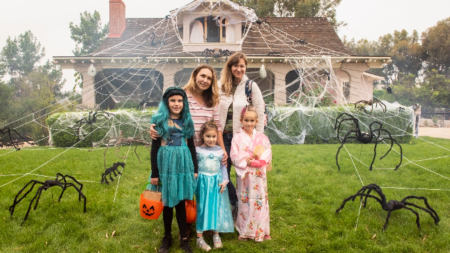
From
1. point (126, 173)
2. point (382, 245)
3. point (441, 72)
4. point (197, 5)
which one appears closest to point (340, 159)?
point (382, 245)

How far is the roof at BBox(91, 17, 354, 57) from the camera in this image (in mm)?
9805

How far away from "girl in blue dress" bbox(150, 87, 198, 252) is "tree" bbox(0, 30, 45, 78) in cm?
3131

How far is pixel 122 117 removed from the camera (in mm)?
8156

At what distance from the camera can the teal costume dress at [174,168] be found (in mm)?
2510

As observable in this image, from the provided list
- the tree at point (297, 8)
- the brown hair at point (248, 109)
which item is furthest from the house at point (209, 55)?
the tree at point (297, 8)

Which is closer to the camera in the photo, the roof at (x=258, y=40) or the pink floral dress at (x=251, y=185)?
the pink floral dress at (x=251, y=185)

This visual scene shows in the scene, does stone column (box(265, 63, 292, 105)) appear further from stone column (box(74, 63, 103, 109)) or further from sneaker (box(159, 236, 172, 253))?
sneaker (box(159, 236, 172, 253))

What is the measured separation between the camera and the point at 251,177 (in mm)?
2791

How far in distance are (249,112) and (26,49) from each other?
32.8 metres

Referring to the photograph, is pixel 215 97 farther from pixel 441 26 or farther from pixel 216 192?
pixel 441 26

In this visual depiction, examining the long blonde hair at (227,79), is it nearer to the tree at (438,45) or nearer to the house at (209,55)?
the house at (209,55)

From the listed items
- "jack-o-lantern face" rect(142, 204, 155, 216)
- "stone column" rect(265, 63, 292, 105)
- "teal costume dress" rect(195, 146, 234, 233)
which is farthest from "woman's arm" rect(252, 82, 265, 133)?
"stone column" rect(265, 63, 292, 105)

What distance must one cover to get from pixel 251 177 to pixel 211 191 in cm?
44

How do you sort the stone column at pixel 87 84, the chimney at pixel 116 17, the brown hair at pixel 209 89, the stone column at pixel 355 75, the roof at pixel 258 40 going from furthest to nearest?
the chimney at pixel 116 17 < the stone column at pixel 355 75 < the stone column at pixel 87 84 < the roof at pixel 258 40 < the brown hair at pixel 209 89
